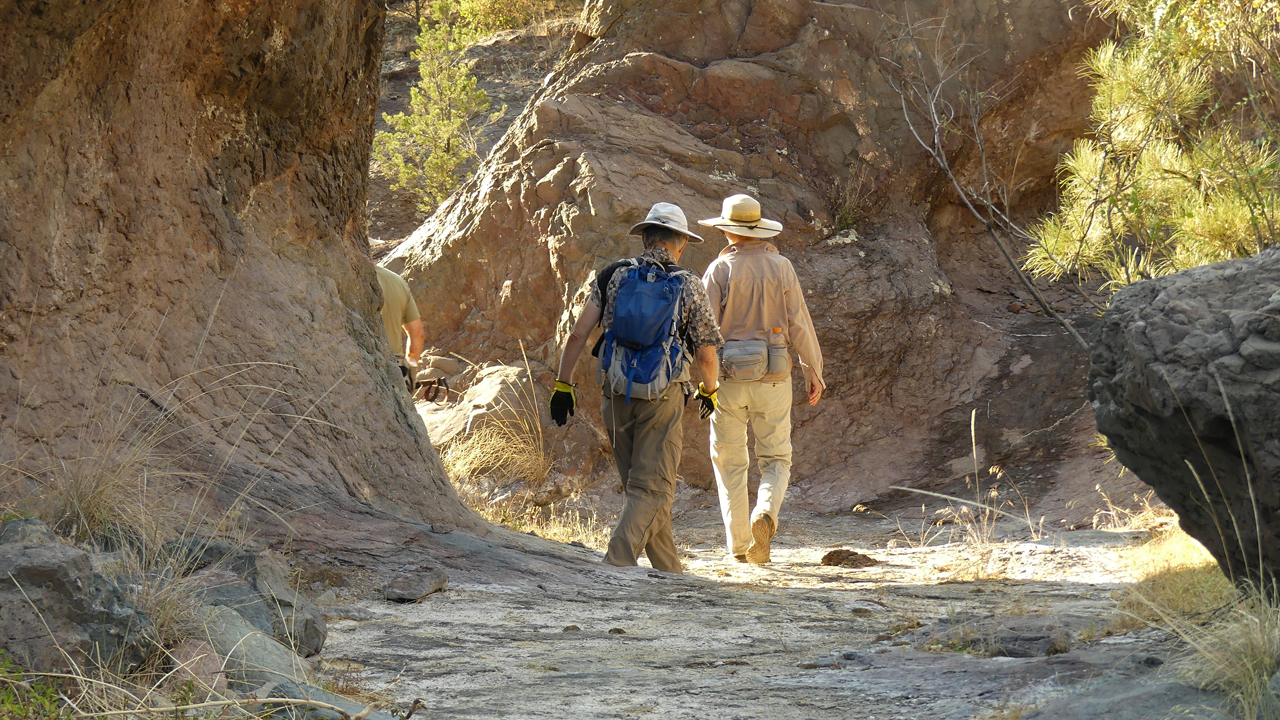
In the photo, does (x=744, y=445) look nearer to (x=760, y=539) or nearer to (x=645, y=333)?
(x=760, y=539)

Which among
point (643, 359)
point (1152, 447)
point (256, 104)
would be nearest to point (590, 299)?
point (643, 359)

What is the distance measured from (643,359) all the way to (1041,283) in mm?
6804

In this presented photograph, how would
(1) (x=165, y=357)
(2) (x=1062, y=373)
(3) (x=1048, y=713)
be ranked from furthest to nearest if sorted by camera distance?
(2) (x=1062, y=373) → (1) (x=165, y=357) → (3) (x=1048, y=713)

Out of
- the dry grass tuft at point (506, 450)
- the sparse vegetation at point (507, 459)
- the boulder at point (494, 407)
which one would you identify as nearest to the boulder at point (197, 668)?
the sparse vegetation at point (507, 459)

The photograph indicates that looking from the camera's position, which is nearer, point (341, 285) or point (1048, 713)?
point (1048, 713)

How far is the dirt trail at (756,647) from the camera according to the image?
2707 mm

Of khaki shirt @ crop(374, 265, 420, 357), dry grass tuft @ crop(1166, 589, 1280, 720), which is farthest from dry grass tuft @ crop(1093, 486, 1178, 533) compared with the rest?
khaki shirt @ crop(374, 265, 420, 357)

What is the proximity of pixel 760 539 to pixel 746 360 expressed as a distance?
1.04 metres

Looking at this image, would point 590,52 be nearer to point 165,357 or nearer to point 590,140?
point 590,140

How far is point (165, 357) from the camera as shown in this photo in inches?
184

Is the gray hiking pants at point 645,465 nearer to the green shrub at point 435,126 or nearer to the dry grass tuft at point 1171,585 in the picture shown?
the dry grass tuft at point 1171,585

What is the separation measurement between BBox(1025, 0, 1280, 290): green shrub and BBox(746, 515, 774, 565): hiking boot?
230 centimetres

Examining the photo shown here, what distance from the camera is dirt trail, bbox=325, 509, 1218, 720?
2707mm

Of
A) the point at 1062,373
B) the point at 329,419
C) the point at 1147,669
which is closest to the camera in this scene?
the point at 1147,669
